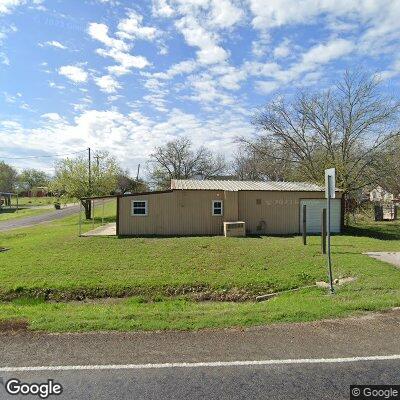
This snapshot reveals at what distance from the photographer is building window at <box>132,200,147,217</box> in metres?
19.6

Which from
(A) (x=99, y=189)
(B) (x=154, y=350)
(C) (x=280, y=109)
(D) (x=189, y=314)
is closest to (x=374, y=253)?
(D) (x=189, y=314)

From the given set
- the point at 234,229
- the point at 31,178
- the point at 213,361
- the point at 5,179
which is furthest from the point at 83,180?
the point at 31,178

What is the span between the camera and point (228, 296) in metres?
9.54

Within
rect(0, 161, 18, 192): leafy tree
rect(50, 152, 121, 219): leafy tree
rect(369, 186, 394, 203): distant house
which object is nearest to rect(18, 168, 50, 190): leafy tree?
rect(0, 161, 18, 192): leafy tree

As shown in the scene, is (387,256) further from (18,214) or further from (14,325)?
(18,214)

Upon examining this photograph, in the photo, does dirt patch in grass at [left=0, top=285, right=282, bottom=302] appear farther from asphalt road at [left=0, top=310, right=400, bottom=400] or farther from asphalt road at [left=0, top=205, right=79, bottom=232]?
asphalt road at [left=0, top=205, right=79, bottom=232]

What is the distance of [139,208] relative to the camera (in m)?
19.6

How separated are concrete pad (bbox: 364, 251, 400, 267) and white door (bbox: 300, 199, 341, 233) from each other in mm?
6977

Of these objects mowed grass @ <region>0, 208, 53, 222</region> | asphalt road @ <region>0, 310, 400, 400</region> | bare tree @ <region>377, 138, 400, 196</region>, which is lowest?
asphalt road @ <region>0, 310, 400, 400</region>

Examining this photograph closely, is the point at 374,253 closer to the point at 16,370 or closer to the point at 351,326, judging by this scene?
the point at 351,326

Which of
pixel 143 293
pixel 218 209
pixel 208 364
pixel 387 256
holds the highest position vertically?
pixel 218 209

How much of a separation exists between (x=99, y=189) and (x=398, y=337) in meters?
30.6

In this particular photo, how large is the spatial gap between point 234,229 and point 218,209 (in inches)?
70.9

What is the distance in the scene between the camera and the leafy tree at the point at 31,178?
9512 centimetres
